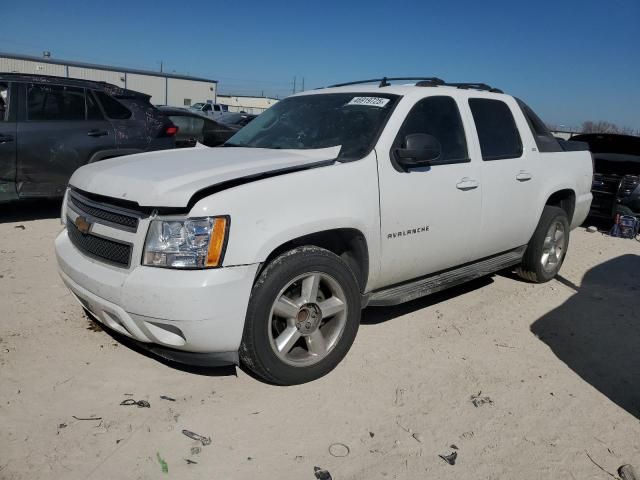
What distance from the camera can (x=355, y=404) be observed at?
3.11 meters

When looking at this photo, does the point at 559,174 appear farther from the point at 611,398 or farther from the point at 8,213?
the point at 8,213

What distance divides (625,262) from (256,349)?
5.87 meters

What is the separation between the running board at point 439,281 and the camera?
3.76 metres

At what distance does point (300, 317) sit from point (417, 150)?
134cm

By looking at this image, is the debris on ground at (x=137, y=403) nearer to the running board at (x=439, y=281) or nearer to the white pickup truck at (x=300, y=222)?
the white pickup truck at (x=300, y=222)

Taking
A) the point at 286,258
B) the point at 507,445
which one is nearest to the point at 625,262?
the point at 507,445

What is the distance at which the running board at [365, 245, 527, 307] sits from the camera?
3756mm

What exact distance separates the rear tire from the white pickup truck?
53 cm


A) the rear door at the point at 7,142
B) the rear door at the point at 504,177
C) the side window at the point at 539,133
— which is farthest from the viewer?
the rear door at the point at 7,142

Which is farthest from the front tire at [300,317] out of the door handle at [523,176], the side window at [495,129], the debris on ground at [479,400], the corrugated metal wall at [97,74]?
the corrugated metal wall at [97,74]

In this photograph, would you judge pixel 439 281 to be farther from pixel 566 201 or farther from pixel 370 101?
pixel 566 201

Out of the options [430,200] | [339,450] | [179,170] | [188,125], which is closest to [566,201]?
[430,200]

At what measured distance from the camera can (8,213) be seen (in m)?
7.33

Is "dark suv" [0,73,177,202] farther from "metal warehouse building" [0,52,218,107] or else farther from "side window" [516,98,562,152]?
"metal warehouse building" [0,52,218,107]
